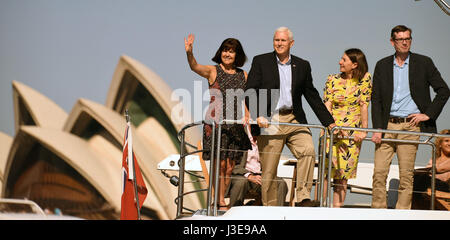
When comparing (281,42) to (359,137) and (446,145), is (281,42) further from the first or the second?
(446,145)

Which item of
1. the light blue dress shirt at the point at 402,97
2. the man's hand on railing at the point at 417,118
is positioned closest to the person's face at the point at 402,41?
the light blue dress shirt at the point at 402,97

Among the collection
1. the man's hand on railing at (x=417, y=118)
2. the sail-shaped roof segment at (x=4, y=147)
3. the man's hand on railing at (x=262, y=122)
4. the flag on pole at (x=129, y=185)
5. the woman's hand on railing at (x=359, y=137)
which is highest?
the man's hand on railing at (x=417, y=118)

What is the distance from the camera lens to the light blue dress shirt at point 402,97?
21.5 feet

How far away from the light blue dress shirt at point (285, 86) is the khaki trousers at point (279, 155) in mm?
89

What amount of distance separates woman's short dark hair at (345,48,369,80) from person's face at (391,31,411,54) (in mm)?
Answer: 283

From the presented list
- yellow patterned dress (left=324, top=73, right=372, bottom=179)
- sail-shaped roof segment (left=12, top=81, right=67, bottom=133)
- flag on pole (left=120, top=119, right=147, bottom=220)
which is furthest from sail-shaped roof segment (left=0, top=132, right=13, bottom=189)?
yellow patterned dress (left=324, top=73, right=372, bottom=179)

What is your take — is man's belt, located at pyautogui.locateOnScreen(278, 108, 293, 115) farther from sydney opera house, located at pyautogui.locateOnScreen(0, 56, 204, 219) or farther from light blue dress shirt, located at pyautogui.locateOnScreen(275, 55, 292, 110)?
sydney opera house, located at pyautogui.locateOnScreen(0, 56, 204, 219)

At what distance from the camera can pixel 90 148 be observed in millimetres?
27547

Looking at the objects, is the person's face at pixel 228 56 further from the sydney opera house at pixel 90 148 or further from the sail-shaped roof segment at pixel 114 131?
the sail-shaped roof segment at pixel 114 131

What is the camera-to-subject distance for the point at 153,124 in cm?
2933

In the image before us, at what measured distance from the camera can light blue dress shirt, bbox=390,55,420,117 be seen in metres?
6.57

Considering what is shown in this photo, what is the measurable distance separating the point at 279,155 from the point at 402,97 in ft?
3.72
